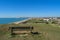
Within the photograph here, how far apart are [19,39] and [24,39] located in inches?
10.5

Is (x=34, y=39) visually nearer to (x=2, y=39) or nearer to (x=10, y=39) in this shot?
(x=10, y=39)

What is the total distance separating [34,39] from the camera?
22.6 ft

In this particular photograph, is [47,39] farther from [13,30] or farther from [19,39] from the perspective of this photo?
[13,30]

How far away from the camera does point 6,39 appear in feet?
22.5

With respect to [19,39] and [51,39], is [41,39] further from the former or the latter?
[19,39]

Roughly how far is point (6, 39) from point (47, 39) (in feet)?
7.23

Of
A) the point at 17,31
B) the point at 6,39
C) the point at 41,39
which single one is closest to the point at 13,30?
the point at 17,31

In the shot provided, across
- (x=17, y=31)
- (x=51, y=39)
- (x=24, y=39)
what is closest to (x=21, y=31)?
(x=17, y=31)

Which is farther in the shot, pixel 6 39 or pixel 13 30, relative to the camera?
pixel 13 30

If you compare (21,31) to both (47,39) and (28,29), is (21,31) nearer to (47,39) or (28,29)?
(28,29)

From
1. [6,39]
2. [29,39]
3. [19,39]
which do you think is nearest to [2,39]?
[6,39]

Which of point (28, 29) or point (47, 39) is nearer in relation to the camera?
point (47, 39)

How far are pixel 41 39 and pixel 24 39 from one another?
923 millimetres

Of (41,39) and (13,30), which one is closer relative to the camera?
(41,39)
